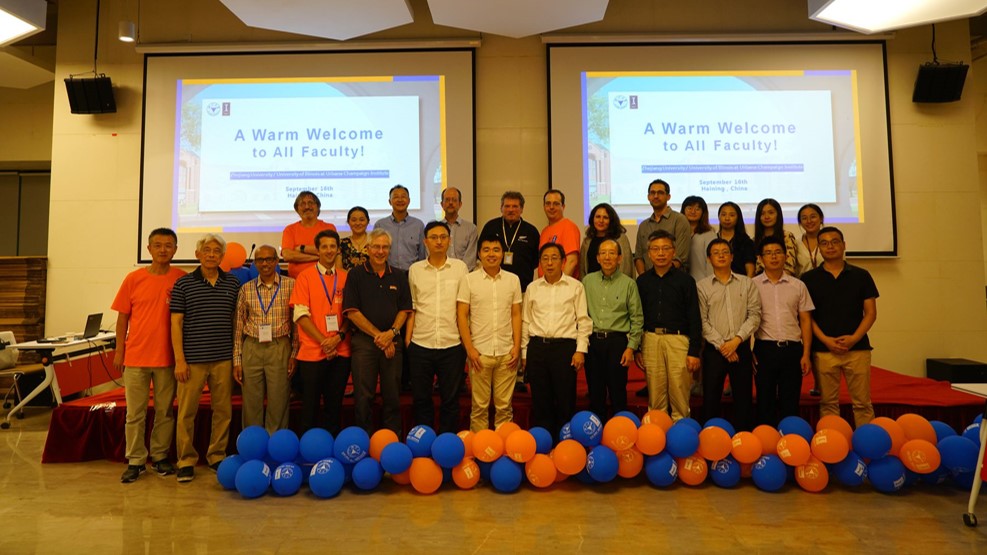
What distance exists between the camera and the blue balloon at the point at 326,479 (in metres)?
2.99

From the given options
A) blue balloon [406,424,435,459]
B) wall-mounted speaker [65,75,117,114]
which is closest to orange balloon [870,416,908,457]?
blue balloon [406,424,435,459]

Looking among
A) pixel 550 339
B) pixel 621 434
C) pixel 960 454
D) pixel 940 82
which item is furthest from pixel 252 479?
pixel 940 82

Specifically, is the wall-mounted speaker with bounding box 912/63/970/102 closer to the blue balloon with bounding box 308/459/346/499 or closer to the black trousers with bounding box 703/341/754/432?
the black trousers with bounding box 703/341/754/432

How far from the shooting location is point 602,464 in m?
3.05

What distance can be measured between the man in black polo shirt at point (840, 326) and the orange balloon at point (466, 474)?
2269 mm

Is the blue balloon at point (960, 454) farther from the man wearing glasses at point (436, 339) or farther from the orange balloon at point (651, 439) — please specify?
the man wearing glasses at point (436, 339)

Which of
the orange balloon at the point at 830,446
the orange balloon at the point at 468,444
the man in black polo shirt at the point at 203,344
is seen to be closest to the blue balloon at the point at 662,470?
the orange balloon at the point at 830,446

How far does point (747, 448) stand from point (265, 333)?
2888 millimetres

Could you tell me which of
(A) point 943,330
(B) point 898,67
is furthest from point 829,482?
(B) point 898,67

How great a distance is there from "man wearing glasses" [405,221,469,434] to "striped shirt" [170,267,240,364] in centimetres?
115

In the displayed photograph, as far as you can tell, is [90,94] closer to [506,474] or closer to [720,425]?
[506,474]

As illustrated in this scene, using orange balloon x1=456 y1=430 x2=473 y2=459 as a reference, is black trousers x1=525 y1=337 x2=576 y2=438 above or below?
above

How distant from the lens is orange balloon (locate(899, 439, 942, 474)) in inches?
117

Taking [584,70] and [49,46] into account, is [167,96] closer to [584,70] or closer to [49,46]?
[49,46]
